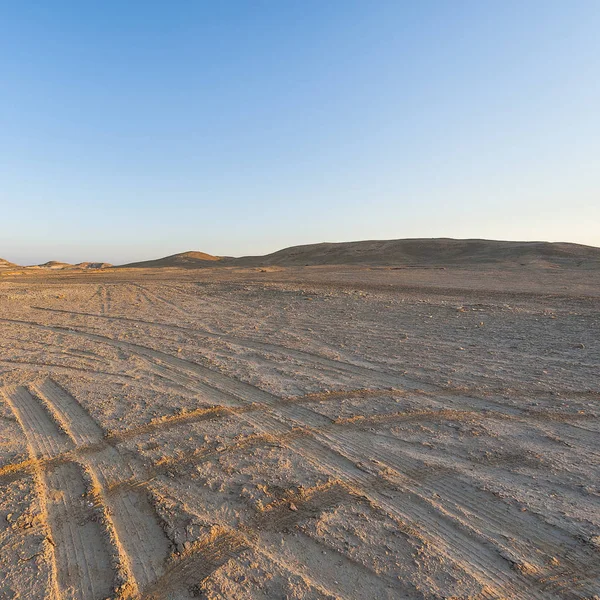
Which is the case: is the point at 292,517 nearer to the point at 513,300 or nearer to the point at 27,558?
the point at 27,558

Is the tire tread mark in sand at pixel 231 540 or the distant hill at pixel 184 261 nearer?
the tire tread mark in sand at pixel 231 540

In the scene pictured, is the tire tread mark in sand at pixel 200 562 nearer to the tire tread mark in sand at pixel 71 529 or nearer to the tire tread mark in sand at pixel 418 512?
the tire tread mark in sand at pixel 71 529

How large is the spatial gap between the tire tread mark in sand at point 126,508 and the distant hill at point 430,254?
88.5 feet

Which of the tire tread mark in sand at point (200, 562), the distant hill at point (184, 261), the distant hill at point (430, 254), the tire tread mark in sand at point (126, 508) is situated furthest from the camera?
the distant hill at point (184, 261)

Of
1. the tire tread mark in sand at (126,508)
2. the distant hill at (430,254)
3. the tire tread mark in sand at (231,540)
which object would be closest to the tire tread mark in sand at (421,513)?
the tire tread mark in sand at (231,540)

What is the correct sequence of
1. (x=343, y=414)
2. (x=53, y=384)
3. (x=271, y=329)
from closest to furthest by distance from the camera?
(x=343, y=414)
(x=53, y=384)
(x=271, y=329)

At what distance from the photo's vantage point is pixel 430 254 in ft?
125

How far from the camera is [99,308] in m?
12.2

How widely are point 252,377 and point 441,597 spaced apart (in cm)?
377

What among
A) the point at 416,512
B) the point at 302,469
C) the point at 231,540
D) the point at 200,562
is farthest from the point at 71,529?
the point at 416,512

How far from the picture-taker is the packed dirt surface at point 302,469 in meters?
2.23

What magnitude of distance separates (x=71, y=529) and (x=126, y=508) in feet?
1.06

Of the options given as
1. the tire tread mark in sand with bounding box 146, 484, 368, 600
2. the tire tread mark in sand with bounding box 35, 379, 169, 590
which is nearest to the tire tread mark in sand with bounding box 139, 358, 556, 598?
the tire tread mark in sand with bounding box 146, 484, 368, 600

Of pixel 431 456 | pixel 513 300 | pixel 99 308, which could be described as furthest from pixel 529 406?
pixel 99 308
